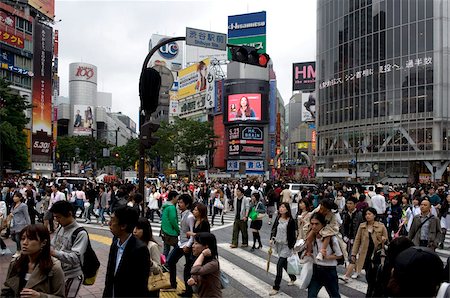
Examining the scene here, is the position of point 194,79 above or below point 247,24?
below

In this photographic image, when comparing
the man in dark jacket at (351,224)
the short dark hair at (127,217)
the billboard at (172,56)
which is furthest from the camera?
the billboard at (172,56)

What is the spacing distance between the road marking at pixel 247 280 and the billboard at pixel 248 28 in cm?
A: 7335

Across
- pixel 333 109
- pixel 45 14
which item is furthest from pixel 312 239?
pixel 45 14

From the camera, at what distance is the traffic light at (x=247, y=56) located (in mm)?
10359

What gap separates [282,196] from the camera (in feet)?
62.0

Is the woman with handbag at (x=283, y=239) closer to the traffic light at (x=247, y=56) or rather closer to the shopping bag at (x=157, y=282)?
the shopping bag at (x=157, y=282)

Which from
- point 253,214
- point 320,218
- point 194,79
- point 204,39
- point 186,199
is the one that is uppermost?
point 194,79

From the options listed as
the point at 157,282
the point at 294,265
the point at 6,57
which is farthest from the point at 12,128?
the point at 157,282

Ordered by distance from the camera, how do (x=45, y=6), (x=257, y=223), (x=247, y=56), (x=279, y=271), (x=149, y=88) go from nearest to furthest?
(x=279, y=271), (x=149, y=88), (x=247, y=56), (x=257, y=223), (x=45, y=6)

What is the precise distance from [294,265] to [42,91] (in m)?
64.6

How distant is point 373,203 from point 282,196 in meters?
5.63

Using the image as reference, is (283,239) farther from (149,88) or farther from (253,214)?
(253,214)

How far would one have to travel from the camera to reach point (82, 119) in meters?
118

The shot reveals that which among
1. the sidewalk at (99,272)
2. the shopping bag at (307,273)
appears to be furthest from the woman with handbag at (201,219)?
the shopping bag at (307,273)
